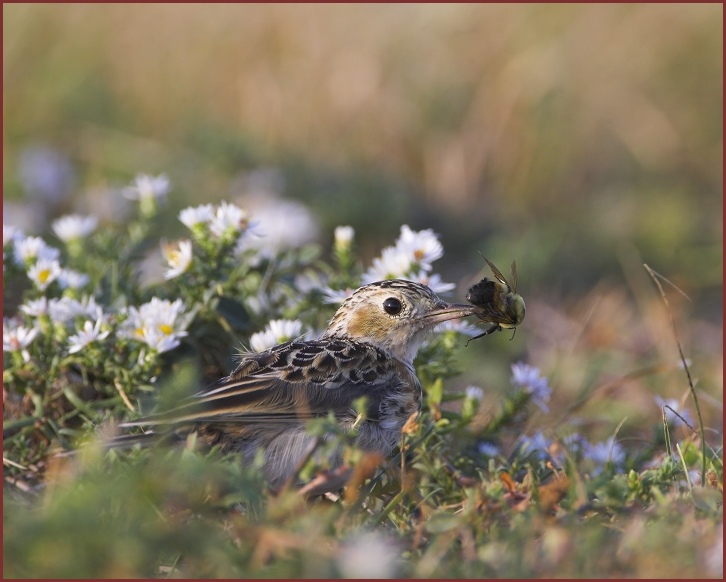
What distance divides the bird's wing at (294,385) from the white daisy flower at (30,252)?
132cm

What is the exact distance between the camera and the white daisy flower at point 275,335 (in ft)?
17.0

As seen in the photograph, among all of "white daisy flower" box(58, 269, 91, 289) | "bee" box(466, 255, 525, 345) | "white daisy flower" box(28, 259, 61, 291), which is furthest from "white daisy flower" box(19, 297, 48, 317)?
"bee" box(466, 255, 525, 345)

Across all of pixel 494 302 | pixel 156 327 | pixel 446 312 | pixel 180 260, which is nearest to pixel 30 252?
pixel 180 260

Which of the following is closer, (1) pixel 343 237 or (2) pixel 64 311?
(2) pixel 64 311

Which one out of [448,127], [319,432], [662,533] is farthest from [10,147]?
[662,533]

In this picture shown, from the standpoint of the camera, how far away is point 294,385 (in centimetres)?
450

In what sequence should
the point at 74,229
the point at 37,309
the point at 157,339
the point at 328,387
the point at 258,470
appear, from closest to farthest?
the point at 258,470 → the point at 328,387 → the point at 157,339 → the point at 37,309 → the point at 74,229

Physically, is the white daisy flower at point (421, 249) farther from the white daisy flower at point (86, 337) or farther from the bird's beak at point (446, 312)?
the white daisy flower at point (86, 337)

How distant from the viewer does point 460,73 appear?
11.7 meters

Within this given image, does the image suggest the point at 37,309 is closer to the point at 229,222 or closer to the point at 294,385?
the point at 229,222

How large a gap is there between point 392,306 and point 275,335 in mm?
590

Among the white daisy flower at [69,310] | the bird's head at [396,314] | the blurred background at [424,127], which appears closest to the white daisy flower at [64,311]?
the white daisy flower at [69,310]

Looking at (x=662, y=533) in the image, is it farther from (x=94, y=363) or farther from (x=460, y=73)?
(x=460, y=73)

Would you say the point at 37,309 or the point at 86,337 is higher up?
the point at 37,309
